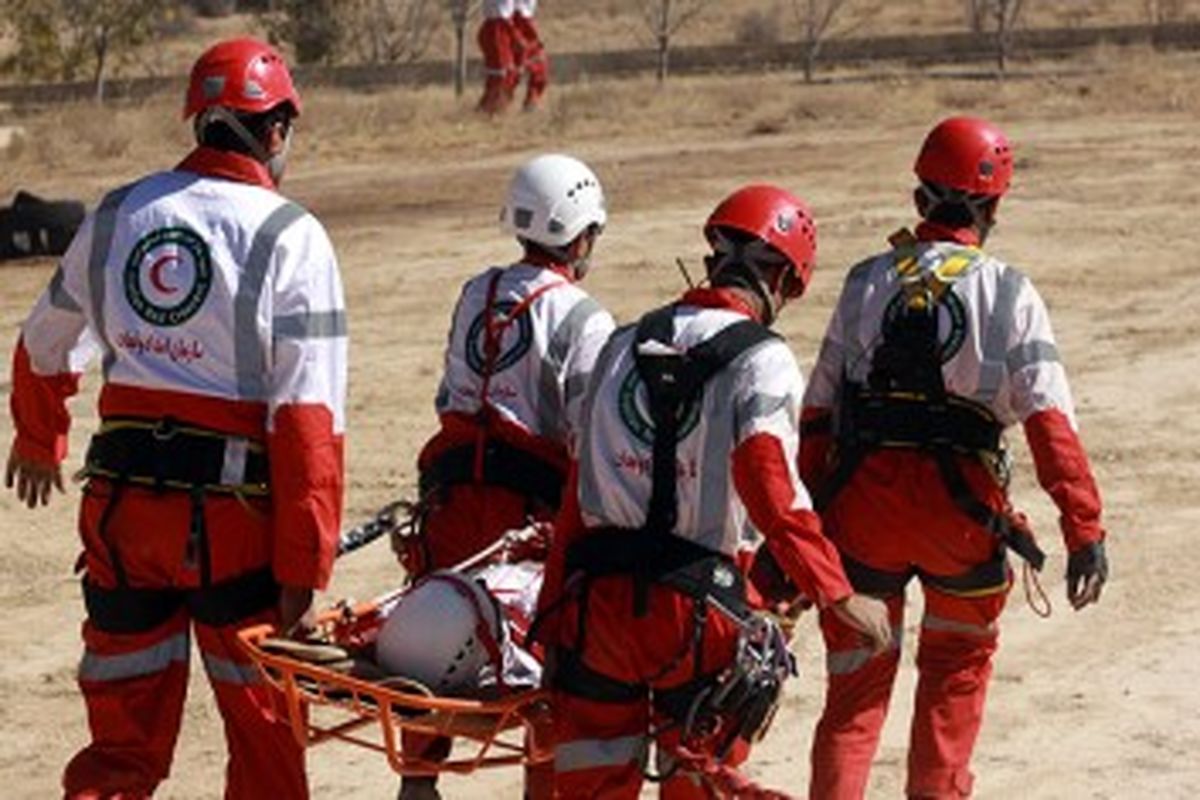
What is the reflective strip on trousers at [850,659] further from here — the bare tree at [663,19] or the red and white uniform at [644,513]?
the bare tree at [663,19]

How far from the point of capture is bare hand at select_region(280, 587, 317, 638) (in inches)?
279

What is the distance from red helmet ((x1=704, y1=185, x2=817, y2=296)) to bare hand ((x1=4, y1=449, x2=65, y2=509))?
6.39 ft

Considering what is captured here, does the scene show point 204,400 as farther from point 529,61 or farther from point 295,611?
point 529,61

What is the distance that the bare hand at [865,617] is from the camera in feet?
22.3

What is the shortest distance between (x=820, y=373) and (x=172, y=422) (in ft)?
7.22

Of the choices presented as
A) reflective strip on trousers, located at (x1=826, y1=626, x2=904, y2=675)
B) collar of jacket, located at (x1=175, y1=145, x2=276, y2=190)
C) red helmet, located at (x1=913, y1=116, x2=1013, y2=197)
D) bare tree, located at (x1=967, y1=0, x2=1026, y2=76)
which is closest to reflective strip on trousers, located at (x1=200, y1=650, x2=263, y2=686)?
collar of jacket, located at (x1=175, y1=145, x2=276, y2=190)

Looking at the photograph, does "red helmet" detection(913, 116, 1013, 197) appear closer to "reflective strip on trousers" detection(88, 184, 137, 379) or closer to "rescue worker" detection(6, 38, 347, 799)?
"rescue worker" detection(6, 38, 347, 799)

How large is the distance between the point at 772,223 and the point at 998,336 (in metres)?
1.21

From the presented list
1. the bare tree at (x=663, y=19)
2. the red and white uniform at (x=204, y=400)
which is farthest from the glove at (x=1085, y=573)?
the bare tree at (x=663, y=19)

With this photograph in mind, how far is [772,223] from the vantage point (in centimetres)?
716

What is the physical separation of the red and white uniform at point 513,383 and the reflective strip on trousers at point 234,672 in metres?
1.17

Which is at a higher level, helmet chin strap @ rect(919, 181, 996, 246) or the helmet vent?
the helmet vent

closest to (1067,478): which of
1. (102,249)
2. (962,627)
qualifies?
(962,627)

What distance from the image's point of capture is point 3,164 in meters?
27.6
